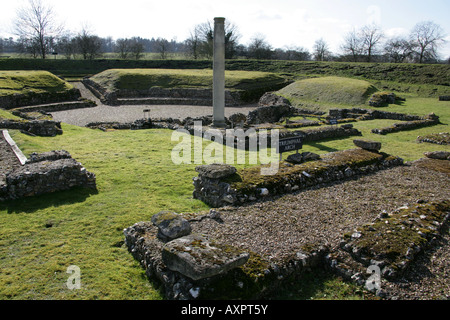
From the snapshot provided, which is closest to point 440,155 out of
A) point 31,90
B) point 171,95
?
point 171,95

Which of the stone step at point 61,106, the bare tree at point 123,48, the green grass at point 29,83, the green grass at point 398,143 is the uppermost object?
the bare tree at point 123,48

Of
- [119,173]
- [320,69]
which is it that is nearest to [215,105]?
[119,173]

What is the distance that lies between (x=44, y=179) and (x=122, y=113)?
20984 mm

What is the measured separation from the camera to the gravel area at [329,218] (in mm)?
4871

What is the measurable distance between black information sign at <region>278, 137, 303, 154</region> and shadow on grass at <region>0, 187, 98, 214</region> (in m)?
5.29

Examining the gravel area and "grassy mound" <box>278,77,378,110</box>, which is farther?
"grassy mound" <box>278,77,378,110</box>

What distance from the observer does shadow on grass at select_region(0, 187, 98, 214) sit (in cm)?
723

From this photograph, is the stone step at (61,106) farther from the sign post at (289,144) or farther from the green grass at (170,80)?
the sign post at (289,144)

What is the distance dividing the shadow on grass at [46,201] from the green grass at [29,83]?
28.2 m

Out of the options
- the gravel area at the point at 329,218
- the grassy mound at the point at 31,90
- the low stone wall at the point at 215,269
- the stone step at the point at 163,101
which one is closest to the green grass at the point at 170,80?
the stone step at the point at 163,101

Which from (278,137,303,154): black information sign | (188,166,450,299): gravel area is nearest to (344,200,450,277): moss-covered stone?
(188,166,450,299): gravel area

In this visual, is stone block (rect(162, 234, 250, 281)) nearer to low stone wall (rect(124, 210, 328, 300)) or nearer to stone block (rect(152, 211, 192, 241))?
low stone wall (rect(124, 210, 328, 300))
